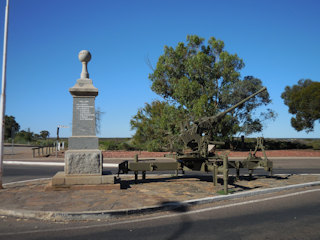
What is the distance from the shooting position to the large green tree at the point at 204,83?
2211 centimetres

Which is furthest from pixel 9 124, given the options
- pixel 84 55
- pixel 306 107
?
pixel 84 55

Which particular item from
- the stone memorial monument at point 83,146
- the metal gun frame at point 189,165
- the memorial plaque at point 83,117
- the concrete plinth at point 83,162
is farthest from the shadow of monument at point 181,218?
the memorial plaque at point 83,117

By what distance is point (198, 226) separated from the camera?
5.09 meters

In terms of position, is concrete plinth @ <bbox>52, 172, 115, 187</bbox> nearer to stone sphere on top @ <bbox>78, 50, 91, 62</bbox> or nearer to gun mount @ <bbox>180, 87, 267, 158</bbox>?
gun mount @ <bbox>180, 87, 267, 158</bbox>

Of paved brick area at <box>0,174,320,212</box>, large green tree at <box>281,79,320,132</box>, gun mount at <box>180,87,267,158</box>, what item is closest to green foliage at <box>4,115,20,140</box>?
large green tree at <box>281,79,320,132</box>

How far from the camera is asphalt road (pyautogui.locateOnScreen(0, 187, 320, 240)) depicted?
4586 mm

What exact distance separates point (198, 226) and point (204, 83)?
760 inches

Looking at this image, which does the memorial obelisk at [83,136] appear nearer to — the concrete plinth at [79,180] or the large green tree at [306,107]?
the concrete plinth at [79,180]

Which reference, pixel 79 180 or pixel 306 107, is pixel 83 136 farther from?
pixel 306 107

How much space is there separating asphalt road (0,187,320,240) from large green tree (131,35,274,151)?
1489 cm

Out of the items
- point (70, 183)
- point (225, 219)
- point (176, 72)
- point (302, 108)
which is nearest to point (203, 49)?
point (176, 72)

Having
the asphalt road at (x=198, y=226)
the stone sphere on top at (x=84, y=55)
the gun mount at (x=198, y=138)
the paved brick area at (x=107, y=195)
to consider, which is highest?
the stone sphere on top at (x=84, y=55)

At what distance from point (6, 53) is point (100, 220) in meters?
6.15

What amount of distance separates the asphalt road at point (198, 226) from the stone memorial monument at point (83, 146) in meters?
2.82
